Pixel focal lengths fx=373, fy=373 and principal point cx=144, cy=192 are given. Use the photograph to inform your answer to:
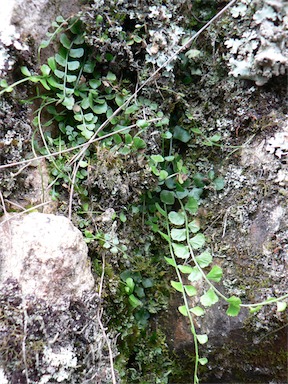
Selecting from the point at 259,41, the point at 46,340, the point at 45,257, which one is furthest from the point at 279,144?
the point at 46,340

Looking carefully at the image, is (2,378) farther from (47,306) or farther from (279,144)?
(279,144)

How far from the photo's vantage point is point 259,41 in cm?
119

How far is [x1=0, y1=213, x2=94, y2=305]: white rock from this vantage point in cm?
100

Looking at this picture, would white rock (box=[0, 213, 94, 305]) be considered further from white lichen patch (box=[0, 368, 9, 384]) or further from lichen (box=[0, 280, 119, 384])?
white lichen patch (box=[0, 368, 9, 384])

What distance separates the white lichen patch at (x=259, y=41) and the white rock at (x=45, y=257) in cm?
77

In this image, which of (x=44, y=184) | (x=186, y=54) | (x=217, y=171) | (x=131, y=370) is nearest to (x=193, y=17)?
(x=186, y=54)

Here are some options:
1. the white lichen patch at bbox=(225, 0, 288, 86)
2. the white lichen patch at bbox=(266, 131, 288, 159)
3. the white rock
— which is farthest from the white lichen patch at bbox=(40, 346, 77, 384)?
the white lichen patch at bbox=(225, 0, 288, 86)

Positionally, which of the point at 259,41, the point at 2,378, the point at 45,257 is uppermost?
the point at 259,41

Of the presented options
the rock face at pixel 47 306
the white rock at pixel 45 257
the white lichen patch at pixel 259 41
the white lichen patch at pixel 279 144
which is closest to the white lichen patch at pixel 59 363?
the rock face at pixel 47 306

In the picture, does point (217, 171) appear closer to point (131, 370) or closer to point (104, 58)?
point (104, 58)

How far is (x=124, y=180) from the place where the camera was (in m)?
1.27

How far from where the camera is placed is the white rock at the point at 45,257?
1002mm

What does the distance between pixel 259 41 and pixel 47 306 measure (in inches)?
40.3

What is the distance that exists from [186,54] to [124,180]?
51 cm
